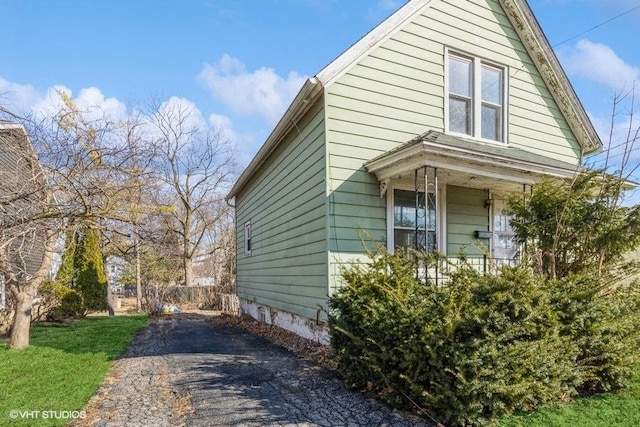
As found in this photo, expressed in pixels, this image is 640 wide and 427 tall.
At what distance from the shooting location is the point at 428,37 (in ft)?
23.9

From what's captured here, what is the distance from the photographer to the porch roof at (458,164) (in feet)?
18.1

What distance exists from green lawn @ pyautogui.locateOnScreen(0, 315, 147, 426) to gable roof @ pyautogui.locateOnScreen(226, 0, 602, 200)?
5.05 meters

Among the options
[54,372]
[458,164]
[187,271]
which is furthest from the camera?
[187,271]

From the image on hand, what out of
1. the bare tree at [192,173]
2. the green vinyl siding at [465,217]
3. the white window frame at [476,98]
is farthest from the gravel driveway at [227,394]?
the bare tree at [192,173]

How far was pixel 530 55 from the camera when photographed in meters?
8.47

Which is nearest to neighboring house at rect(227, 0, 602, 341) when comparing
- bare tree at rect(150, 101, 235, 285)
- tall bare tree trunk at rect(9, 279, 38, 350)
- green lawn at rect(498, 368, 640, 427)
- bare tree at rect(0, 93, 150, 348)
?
green lawn at rect(498, 368, 640, 427)

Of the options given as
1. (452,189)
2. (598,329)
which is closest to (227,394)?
(598,329)

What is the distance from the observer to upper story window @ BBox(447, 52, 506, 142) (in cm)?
761

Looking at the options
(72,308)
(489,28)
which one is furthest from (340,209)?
(72,308)

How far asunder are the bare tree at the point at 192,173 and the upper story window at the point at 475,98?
17340mm

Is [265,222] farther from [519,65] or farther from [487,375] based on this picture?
[487,375]

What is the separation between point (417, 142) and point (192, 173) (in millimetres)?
20034

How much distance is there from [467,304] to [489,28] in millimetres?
6626

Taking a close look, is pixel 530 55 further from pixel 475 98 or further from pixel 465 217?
pixel 465 217
